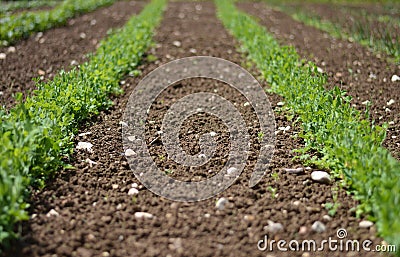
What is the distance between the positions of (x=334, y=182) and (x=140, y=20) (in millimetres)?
6595

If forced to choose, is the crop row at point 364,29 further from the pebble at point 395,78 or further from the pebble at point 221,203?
the pebble at point 221,203

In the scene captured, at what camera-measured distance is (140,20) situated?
884cm

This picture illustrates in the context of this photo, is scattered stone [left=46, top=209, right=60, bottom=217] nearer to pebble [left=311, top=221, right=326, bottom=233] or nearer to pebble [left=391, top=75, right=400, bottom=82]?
pebble [left=311, top=221, right=326, bottom=233]

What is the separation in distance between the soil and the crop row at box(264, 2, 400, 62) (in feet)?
0.44

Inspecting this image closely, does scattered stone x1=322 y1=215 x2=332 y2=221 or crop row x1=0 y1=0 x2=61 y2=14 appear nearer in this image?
scattered stone x1=322 y1=215 x2=332 y2=221

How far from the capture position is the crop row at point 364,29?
6.21 meters

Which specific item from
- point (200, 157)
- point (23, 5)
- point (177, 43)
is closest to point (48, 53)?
point (177, 43)

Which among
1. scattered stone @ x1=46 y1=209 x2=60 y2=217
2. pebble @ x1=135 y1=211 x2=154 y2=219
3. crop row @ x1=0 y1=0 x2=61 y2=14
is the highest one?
crop row @ x1=0 y1=0 x2=61 y2=14

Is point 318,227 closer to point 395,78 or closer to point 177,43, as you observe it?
point 395,78

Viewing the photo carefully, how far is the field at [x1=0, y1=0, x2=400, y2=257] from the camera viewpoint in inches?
97.7

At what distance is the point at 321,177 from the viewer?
10.0 ft

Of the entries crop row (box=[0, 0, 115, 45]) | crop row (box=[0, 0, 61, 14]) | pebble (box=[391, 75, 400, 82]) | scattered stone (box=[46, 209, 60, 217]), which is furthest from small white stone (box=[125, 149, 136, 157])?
crop row (box=[0, 0, 61, 14])

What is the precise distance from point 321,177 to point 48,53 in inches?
182

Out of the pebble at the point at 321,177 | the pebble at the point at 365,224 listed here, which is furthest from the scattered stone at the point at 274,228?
the pebble at the point at 321,177
